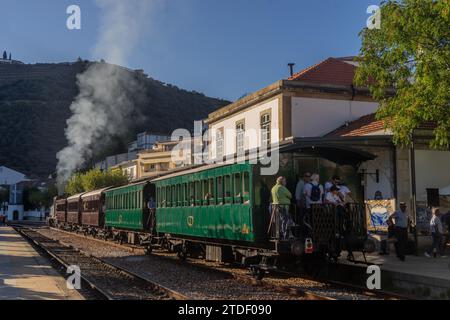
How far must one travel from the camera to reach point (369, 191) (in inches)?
750

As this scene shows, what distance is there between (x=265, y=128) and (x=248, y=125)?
1678 mm

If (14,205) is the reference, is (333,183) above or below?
above

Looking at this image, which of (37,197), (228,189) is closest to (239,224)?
(228,189)

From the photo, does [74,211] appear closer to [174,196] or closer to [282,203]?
[174,196]

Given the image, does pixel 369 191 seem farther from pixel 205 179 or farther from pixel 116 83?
pixel 116 83

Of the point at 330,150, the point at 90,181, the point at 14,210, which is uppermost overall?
the point at 90,181

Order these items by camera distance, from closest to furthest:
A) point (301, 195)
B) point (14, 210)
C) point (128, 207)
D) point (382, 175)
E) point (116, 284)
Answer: point (301, 195)
point (116, 284)
point (382, 175)
point (128, 207)
point (14, 210)

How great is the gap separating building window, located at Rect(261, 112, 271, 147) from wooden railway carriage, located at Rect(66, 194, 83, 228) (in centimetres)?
1704

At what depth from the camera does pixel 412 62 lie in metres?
14.1

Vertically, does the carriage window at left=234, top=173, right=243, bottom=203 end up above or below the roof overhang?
below

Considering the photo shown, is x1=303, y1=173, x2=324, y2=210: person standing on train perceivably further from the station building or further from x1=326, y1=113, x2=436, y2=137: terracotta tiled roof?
x1=326, y1=113, x2=436, y2=137: terracotta tiled roof

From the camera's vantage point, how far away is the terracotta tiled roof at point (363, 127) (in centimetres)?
1843

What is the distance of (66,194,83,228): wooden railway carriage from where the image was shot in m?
38.3

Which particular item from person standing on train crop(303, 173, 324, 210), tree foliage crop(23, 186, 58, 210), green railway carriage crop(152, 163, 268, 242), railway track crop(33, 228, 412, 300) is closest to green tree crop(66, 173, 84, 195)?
tree foliage crop(23, 186, 58, 210)
